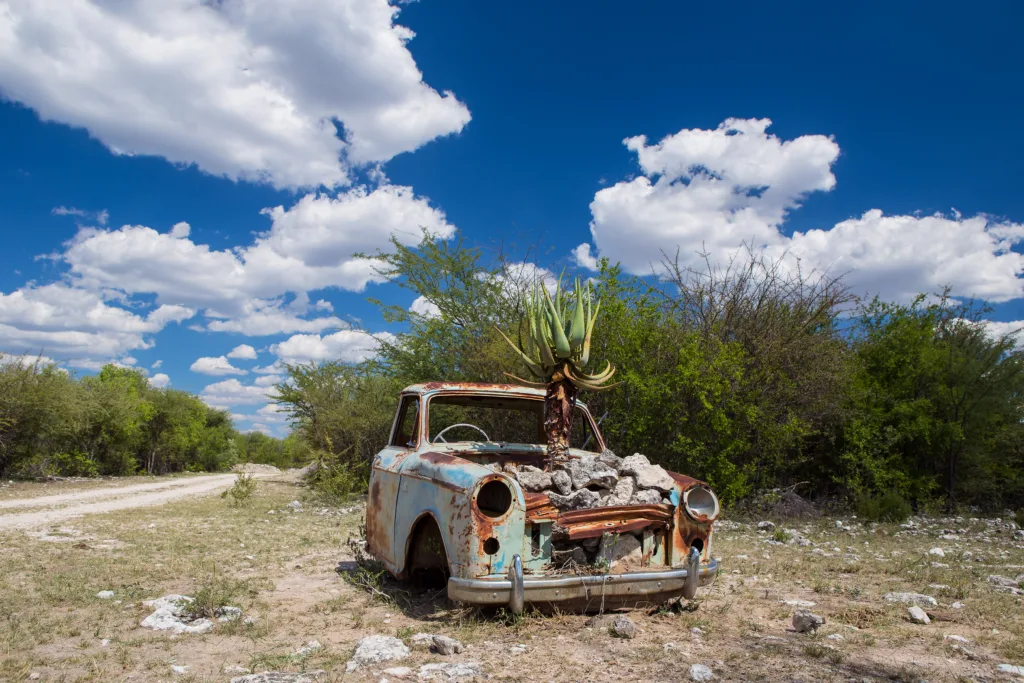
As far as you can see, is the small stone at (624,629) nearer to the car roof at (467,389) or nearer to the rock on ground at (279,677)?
the rock on ground at (279,677)

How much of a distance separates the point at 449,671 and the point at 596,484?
1737mm

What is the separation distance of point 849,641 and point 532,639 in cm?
193

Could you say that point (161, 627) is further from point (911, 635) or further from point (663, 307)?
point (663, 307)

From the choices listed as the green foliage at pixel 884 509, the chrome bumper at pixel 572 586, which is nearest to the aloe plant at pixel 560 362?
the chrome bumper at pixel 572 586

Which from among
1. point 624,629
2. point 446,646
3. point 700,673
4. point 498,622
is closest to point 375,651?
point 446,646

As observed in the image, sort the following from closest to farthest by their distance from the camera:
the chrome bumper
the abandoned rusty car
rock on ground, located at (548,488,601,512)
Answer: the chrome bumper, the abandoned rusty car, rock on ground, located at (548,488,601,512)

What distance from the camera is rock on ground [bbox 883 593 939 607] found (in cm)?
512

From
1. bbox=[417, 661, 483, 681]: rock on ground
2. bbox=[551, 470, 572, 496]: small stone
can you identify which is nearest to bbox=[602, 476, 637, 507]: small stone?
bbox=[551, 470, 572, 496]: small stone

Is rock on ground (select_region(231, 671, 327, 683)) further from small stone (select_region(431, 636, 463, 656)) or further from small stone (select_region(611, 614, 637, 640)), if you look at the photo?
small stone (select_region(611, 614, 637, 640))

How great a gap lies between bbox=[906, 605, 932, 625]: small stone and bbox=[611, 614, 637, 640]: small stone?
205 cm

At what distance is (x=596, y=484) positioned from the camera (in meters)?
4.77

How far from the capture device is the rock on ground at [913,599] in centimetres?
512

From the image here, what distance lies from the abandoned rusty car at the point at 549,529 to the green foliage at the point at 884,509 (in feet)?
24.8

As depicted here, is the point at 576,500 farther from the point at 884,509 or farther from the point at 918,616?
the point at 884,509
